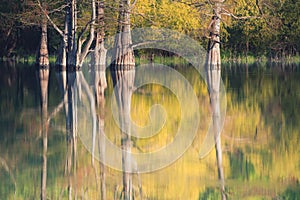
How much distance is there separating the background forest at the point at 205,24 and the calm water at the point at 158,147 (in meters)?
16.8

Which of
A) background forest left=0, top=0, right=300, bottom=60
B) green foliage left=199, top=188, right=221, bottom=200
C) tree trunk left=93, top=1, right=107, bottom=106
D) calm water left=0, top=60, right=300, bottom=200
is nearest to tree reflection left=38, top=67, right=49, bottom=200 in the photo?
calm water left=0, top=60, right=300, bottom=200

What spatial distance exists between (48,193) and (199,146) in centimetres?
280

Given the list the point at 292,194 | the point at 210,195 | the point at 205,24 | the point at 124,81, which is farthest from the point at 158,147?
the point at 205,24

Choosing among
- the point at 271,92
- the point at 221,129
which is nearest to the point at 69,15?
the point at 271,92

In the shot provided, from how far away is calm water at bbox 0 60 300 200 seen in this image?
19.7 ft

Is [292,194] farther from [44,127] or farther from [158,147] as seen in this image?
[44,127]

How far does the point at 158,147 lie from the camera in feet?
27.5

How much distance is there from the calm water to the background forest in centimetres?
1682

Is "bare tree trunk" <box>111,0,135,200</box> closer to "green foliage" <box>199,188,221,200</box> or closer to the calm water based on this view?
the calm water

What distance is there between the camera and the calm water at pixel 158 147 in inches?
237

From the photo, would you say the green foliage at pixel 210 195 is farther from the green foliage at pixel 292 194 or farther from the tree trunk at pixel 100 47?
the tree trunk at pixel 100 47

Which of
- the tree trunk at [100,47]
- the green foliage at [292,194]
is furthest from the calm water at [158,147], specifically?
the tree trunk at [100,47]

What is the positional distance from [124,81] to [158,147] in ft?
37.2

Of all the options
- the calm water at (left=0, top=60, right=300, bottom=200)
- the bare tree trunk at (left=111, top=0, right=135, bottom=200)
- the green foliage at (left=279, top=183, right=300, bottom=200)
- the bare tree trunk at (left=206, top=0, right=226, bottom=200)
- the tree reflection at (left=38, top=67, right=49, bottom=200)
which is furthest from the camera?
the bare tree trunk at (left=206, top=0, right=226, bottom=200)
